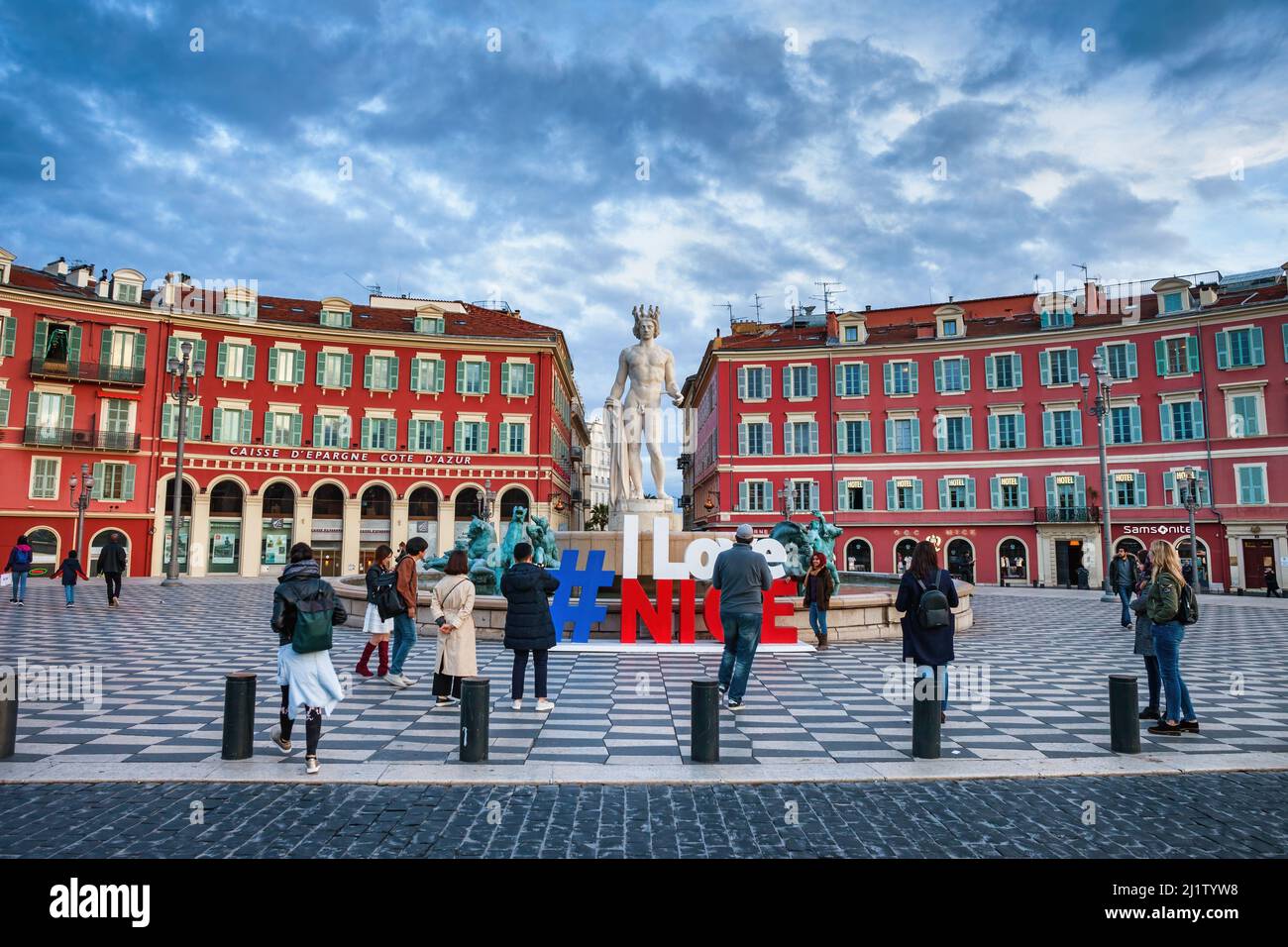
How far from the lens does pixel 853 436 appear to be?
4141 centimetres

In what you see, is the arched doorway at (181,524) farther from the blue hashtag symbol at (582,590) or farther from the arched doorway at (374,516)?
the blue hashtag symbol at (582,590)

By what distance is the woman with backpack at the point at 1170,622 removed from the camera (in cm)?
662

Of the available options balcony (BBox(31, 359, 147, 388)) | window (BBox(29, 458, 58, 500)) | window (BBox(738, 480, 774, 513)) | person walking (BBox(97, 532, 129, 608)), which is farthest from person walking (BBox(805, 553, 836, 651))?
balcony (BBox(31, 359, 147, 388))

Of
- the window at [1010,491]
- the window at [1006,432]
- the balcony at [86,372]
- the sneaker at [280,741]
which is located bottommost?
the sneaker at [280,741]

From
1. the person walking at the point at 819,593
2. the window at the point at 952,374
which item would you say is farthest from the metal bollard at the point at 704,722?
the window at the point at 952,374

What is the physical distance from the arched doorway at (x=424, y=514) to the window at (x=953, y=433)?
26784 millimetres

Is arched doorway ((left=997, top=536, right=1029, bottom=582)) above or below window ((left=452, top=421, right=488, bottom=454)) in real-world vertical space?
below

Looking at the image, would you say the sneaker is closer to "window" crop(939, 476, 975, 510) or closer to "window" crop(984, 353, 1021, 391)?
"window" crop(939, 476, 975, 510)

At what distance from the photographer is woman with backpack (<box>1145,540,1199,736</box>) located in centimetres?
662

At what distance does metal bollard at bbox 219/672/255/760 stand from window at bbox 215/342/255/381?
3684 cm

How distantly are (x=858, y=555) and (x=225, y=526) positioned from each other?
3230cm

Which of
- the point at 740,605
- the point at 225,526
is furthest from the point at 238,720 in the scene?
the point at 225,526
